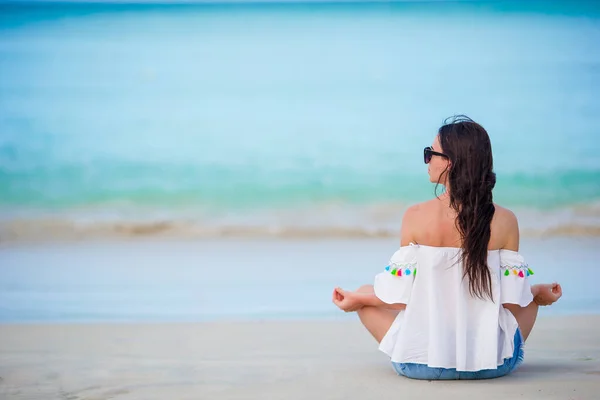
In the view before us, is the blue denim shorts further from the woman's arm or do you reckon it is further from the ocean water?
the ocean water

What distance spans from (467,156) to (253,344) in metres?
1.23

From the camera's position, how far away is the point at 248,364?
8.51 ft

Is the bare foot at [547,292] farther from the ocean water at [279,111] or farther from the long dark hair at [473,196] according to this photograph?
the ocean water at [279,111]

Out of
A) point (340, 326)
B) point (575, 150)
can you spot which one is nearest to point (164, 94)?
point (575, 150)

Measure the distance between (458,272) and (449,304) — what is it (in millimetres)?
91

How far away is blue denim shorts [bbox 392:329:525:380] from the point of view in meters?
2.18

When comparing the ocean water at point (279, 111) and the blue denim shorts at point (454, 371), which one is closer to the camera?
the blue denim shorts at point (454, 371)

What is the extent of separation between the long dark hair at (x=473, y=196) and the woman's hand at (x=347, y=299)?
0.30m

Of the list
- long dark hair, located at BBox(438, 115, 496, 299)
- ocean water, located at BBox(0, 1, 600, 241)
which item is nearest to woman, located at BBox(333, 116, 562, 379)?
long dark hair, located at BBox(438, 115, 496, 299)

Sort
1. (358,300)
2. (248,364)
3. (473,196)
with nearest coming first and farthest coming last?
(473,196) → (358,300) → (248,364)

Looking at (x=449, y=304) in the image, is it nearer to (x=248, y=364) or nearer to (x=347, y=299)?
(x=347, y=299)

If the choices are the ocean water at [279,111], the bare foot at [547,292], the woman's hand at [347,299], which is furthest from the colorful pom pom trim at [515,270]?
the ocean water at [279,111]

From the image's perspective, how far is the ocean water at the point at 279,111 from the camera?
800cm

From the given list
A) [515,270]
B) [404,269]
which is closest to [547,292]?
[515,270]
